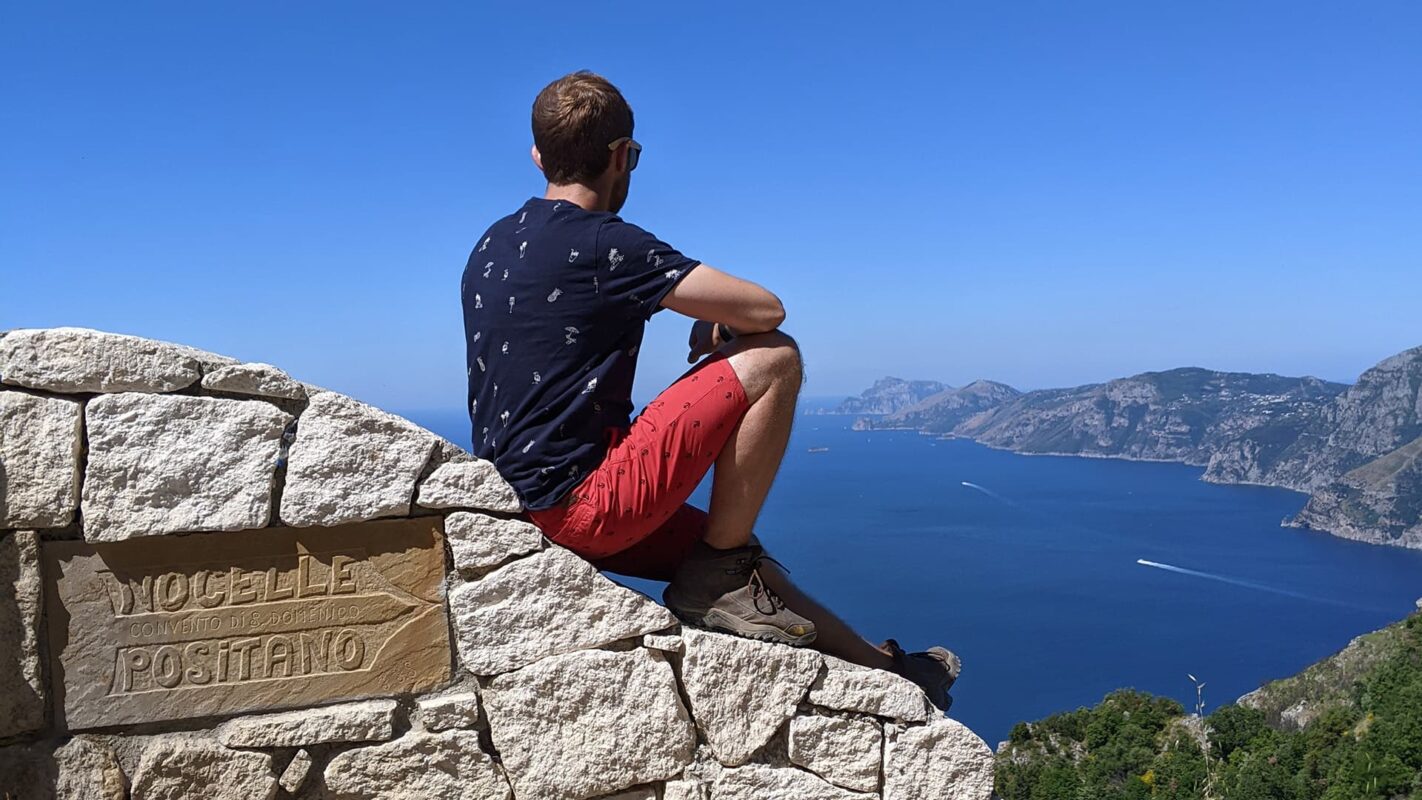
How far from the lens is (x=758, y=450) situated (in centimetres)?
270

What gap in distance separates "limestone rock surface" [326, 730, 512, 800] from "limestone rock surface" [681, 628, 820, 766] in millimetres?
576

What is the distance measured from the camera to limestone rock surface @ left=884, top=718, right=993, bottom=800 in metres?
2.69

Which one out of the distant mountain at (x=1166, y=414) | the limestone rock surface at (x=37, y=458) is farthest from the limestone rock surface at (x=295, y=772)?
the distant mountain at (x=1166, y=414)

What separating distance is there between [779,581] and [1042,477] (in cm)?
12705

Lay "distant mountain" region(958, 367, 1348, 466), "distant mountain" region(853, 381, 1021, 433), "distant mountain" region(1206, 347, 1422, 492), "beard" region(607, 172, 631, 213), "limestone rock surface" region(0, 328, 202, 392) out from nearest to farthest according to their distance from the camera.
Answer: "limestone rock surface" region(0, 328, 202, 392) → "beard" region(607, 172, 631, 213) → "distant mountain" region(1206, 347, 1422, 492) → "distant mountain" region(958, 367, 1348, 466) → "distant mountain" region(853, 381, 1021, 433)

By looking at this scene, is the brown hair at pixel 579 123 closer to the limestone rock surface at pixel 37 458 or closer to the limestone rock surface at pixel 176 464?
the limestone rock surface at pixel 176 464

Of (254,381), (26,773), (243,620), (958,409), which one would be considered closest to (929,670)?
→ (243,620)

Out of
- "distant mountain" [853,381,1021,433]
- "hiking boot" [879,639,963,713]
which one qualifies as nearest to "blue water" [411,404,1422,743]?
"hiking boot" [879,639,963,713]

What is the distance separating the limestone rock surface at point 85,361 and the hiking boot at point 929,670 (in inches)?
83.0

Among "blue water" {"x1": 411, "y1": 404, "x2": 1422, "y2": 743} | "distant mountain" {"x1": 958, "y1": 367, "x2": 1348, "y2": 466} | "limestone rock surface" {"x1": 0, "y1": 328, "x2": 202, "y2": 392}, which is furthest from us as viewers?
"distant mountain" {"x1": 958, "y1": 367, "x2": 1348, "y2": 466}

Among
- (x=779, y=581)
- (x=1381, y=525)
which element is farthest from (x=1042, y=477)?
(x=779, y=581)

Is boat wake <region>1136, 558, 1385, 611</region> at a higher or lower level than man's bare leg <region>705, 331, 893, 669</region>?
lower

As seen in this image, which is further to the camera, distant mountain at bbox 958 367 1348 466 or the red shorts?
distant mountain at bbox 958 367 1348 466

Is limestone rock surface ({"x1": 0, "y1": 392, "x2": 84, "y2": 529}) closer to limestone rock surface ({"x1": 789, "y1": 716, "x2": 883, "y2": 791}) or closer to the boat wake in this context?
limestone rock surface ({"x1": 789, "y1": 716, "x2": 883, "y2": 791})
